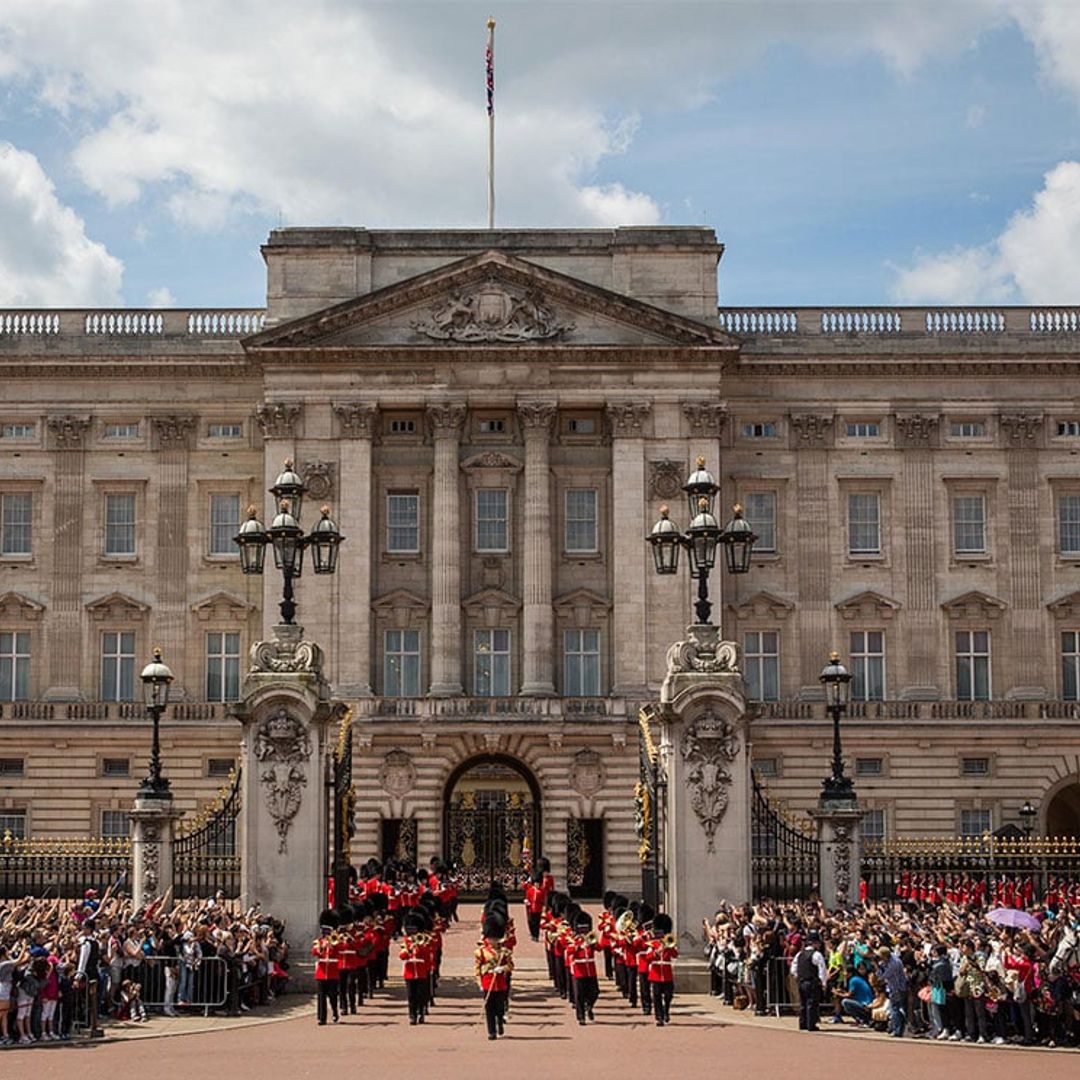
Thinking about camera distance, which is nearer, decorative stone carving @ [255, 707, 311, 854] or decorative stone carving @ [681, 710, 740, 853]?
decorative stone carving @ [681, 710, 740, 853]

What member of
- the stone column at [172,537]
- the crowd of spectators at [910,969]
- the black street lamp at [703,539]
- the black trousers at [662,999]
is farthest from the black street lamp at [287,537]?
the stone column at [172,537]

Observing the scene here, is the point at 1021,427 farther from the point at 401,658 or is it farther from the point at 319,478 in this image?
the point at 319,478

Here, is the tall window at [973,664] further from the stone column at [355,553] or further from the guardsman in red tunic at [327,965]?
the guardsman in red tunic at [327,965]

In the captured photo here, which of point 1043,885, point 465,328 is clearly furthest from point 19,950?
point 465,328

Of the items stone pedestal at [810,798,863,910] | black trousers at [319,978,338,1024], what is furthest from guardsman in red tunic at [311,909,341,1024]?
stone pedestal at [810,798,863,910]

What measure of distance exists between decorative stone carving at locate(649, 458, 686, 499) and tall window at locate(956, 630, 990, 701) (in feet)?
33.1

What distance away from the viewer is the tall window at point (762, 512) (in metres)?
62.7

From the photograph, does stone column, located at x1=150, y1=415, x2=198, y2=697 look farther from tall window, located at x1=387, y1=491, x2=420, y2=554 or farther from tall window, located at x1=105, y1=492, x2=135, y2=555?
tall window, located at x1=387, y1=491, x2=420, y2=554

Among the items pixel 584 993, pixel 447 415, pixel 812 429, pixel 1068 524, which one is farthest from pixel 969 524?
pixel 584 993

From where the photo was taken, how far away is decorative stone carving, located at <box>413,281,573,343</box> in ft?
200

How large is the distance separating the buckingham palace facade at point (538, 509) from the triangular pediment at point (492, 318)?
10 centimetres

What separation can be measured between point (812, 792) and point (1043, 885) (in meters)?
17.3

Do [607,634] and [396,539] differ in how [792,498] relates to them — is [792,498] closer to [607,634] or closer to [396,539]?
[607,634]

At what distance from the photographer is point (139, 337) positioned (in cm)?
6334
